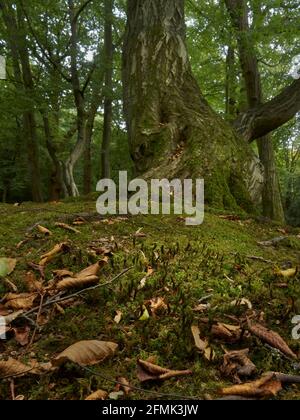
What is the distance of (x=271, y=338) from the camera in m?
1.60

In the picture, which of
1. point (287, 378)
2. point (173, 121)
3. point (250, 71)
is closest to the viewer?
point (287, 378)

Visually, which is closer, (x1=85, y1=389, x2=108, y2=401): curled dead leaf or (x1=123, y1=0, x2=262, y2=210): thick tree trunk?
(x1=85, y1=389, x2=108, y2=401): curled dead leaf

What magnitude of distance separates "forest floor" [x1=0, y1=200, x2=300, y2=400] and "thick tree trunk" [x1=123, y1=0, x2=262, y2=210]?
162 cm

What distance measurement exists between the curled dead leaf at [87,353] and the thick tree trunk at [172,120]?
2.84 m

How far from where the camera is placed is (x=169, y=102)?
16.2 feet

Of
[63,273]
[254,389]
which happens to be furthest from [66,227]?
[254,389]

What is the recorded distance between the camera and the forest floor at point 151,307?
1.37 m

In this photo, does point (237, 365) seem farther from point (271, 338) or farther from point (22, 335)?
point (22, 335)

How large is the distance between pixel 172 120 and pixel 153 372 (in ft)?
12.6

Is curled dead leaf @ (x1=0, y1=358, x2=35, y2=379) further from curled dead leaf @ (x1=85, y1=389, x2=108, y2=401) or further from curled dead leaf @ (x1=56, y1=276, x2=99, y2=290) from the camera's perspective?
curled dead leaf @ (x1=56, y1=276, x2=99, y2=290)

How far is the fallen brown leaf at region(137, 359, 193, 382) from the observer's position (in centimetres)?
137

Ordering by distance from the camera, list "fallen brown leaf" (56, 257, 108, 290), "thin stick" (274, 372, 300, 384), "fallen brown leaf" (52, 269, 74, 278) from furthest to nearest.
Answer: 1. "fallen brown leaf" (52, 269, 74, 278)
2. "fallen brown leaf" (56, 257, 108, 290)
3. "thin stick" (274, 372, 300, 384)

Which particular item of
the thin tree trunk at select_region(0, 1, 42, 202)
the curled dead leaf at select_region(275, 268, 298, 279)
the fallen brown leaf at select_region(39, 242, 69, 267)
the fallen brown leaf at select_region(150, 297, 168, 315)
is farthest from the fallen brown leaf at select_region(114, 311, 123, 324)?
the thin tree trunk at select_region(0, 1, 42, 202)
